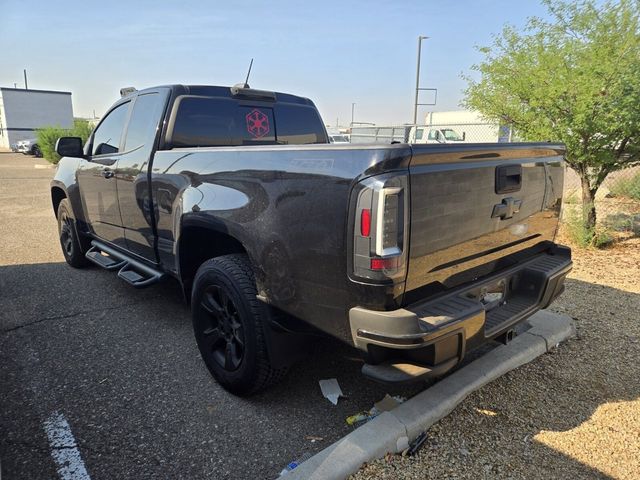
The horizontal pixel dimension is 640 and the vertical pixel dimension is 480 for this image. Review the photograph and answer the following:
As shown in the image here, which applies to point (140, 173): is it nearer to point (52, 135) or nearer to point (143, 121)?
point (143, 121)

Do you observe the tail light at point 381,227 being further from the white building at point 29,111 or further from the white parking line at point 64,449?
the white building at point 29,111

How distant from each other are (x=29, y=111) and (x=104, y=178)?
4342 centimetres

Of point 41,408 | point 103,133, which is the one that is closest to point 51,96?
point 103,133

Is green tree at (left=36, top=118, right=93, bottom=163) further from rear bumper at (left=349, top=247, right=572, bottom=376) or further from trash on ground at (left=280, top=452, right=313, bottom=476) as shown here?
rear bumper at (left=349, top=247, right=572, bottom=376)

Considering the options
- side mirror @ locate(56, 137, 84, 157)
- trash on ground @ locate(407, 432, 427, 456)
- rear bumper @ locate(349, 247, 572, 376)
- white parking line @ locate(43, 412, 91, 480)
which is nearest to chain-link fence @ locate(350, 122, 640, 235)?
side mirror @ locate(56, 137, 84, 157)

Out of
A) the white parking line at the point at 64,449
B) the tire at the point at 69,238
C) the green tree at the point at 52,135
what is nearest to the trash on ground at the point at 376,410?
the white parking line at the point at 64,449

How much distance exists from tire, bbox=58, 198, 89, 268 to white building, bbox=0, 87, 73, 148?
127 feet

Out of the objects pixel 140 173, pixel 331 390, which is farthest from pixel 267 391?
pixel 140 173

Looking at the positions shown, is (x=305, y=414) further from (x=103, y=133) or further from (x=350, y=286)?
(x=103, y=133)

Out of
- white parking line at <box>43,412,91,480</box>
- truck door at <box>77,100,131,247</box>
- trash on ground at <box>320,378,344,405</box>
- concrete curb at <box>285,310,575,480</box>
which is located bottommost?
white parking line at <box>43,412,91,480</box>

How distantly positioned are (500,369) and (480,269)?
3.00ft

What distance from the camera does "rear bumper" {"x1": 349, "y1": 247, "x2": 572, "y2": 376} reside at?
202 centimetres

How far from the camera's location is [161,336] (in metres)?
3.83

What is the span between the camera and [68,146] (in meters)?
4.78
